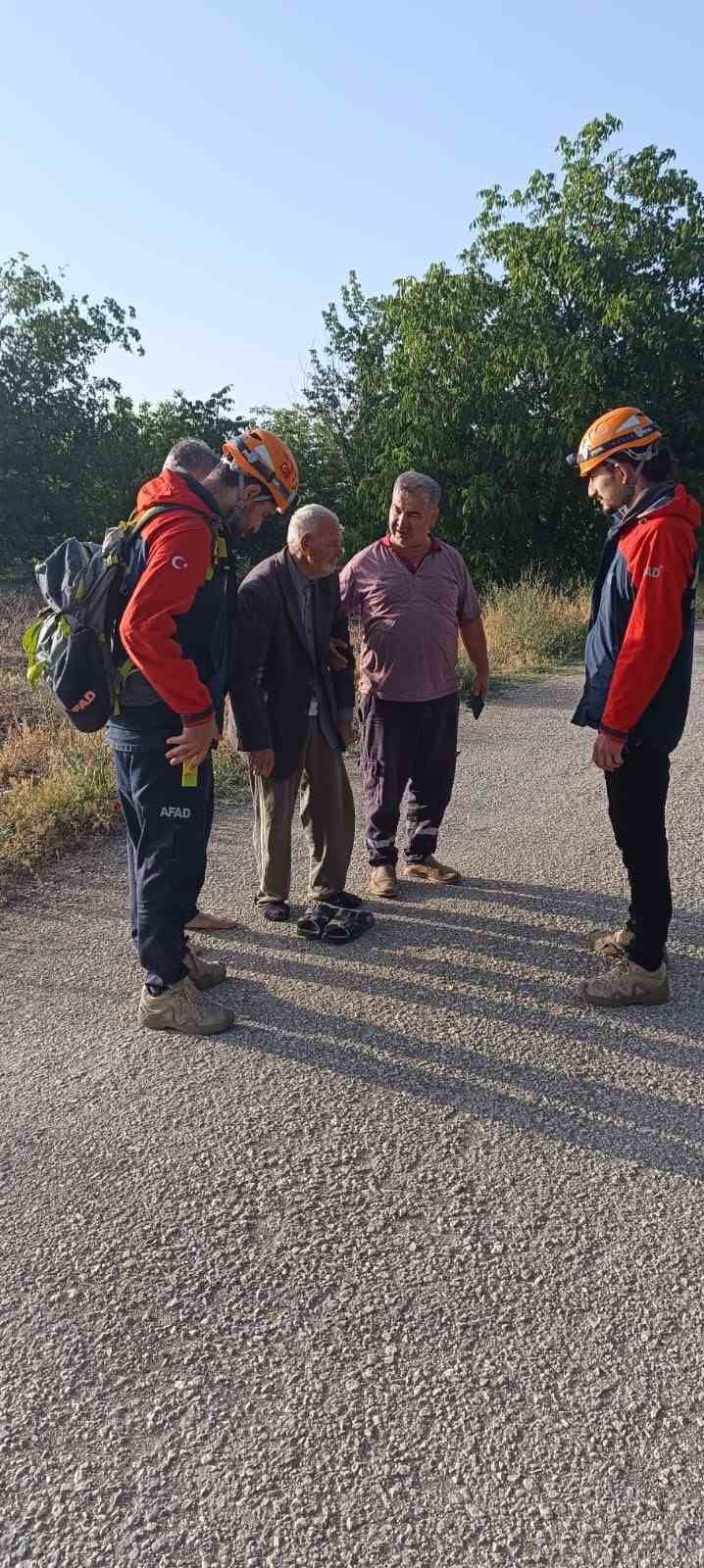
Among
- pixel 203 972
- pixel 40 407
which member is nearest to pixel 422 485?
pixel 203 972

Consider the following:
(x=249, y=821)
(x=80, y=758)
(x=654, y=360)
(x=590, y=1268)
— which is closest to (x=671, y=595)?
(x=590, y=1268)

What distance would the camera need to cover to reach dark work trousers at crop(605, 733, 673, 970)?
352 centimetres

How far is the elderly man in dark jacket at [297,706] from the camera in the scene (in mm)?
4113

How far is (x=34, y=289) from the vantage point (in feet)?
94.1

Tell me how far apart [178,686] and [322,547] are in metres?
1.25

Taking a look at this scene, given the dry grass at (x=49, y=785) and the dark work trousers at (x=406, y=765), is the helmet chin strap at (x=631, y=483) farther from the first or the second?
the dry grass at (x=49, y=785)

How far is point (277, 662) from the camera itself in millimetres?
4230

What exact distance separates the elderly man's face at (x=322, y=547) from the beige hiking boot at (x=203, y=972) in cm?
163

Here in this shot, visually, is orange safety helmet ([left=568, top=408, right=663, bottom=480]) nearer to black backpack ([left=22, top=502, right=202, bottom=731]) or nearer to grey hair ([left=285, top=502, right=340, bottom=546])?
grey hair ([left=285, top=502, right=340, bottom=546])

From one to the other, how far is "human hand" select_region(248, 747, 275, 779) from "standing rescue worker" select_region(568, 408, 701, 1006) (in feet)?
4.16

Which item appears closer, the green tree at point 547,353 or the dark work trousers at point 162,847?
the dark work trousers at point 162,847

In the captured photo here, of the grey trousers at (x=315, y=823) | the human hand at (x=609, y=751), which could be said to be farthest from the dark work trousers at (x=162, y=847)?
the human hand at (x=609, y=751)

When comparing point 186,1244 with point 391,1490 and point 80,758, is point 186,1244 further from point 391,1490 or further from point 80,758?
point 80,758

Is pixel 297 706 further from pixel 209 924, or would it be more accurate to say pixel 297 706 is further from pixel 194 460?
pixel 194 460
